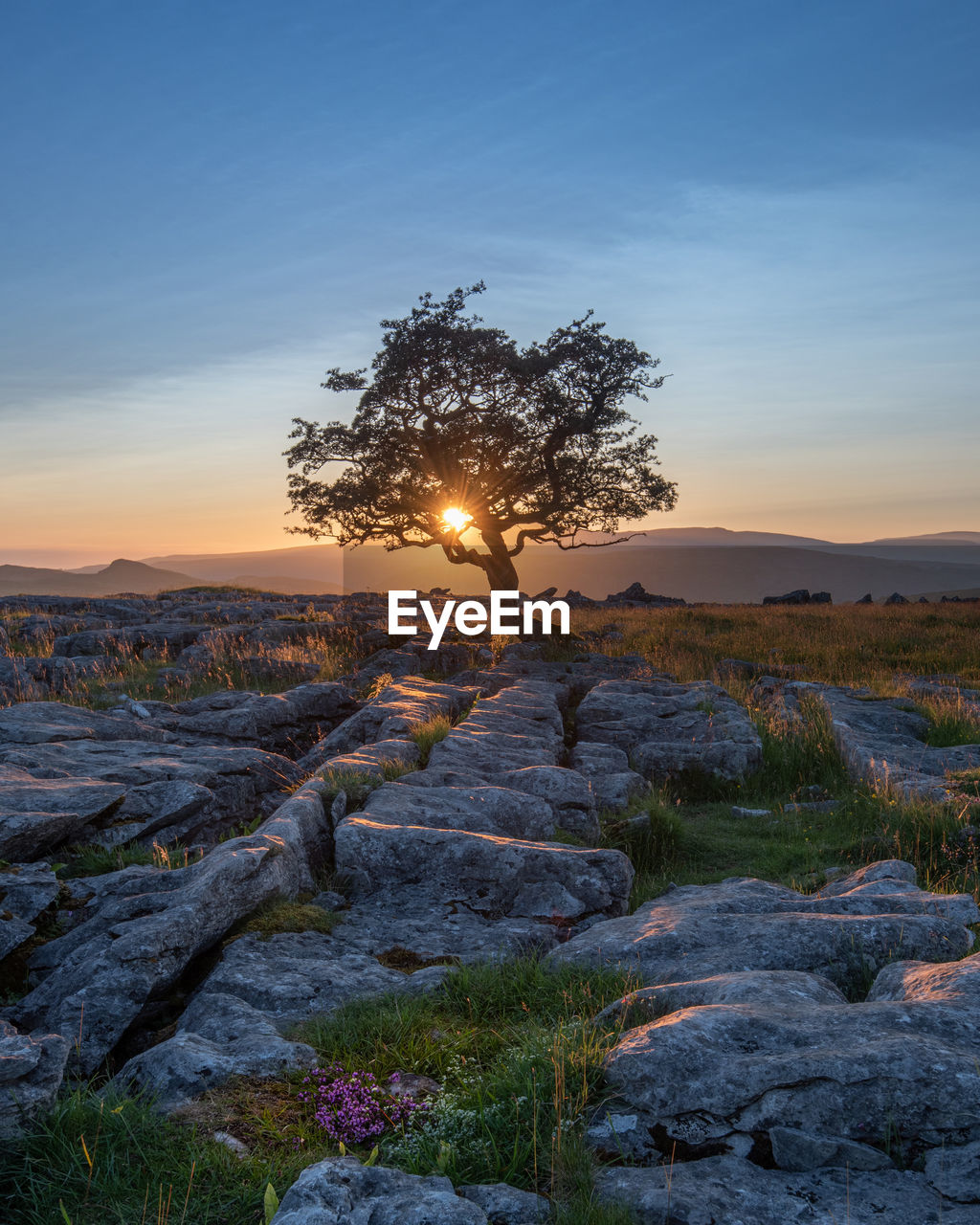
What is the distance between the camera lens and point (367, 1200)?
3.00 metres

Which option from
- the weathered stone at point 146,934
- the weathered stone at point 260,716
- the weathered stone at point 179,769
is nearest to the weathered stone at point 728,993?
the weathered stone at point 146,934

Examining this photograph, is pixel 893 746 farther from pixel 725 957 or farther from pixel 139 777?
pixel 139 777

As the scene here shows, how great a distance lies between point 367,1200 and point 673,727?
36.7 feet

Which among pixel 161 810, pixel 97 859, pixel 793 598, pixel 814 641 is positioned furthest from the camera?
pixel 793 598

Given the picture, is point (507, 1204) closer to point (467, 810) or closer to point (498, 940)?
point (498, 940)

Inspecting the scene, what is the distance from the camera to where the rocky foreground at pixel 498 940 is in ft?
10.5

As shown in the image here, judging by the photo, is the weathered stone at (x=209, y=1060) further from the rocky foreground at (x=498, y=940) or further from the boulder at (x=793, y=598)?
the boulder at (x=793, y=598)

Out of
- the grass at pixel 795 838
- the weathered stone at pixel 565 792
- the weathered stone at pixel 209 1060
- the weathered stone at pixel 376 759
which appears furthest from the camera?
the weathered stone at pixel 376 759

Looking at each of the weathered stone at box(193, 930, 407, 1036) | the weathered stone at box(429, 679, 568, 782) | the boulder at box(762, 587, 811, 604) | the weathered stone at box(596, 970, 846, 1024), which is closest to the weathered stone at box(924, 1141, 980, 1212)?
the weathered stone at box(596, 970, 846, 1024)

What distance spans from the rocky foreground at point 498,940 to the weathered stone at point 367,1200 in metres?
0.01

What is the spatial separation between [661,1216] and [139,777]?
7.67 m

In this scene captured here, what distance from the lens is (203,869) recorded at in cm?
638

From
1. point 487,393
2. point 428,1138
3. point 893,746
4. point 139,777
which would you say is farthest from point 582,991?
point 487,393

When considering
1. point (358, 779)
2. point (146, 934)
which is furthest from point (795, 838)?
point (146, 934)
